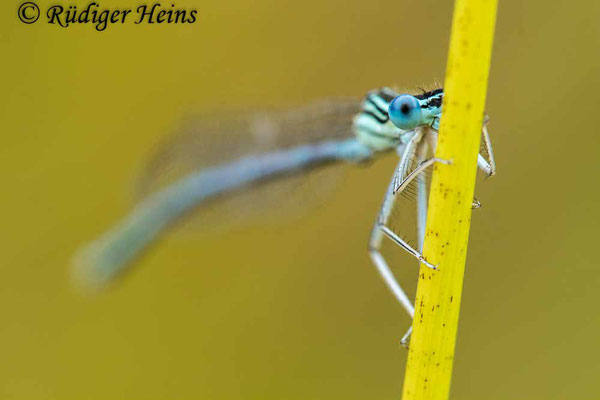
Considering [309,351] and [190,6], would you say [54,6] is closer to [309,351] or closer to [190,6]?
[190,6]

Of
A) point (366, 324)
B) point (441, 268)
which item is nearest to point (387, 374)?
point (366, 324)

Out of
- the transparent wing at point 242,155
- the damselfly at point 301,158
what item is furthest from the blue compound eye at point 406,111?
the transparent wing at point 242,155

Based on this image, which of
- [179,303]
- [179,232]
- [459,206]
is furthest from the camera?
[179,303]

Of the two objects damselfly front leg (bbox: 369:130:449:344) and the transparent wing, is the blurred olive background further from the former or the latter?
damselfly front leg (bbox: 369:130:449:344)

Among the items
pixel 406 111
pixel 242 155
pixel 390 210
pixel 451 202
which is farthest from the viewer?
pixel 242 155

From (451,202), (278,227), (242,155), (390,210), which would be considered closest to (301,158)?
(242,155)

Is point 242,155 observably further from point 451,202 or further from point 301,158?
point 451,202
